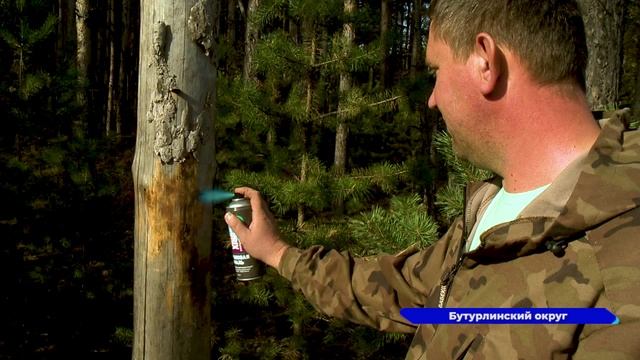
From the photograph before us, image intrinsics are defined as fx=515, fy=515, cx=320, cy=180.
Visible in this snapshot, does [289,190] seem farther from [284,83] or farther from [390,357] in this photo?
[390,357]

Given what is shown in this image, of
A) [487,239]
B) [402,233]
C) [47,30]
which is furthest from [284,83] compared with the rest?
[487,239]

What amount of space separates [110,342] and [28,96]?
2625 mm

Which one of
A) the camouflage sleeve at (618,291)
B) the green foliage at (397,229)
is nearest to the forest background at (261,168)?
the green foliage at (397,229)

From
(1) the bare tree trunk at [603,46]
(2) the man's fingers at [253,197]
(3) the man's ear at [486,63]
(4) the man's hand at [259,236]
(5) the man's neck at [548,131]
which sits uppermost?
(1) the bare tree trunk at [603,46]

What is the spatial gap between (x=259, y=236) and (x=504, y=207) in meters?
1.16

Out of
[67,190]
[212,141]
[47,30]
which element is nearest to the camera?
[212,141]

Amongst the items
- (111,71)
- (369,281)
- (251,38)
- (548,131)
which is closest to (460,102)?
(548,131)

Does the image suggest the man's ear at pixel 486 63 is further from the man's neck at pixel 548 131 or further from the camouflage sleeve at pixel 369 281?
the camouflage sleeve at pixel 369 281

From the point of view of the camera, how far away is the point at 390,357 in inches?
233

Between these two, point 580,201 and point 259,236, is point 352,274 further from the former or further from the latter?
point 580,201

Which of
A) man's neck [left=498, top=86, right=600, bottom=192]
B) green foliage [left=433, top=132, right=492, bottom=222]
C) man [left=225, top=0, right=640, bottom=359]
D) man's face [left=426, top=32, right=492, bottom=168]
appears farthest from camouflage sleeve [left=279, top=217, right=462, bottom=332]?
green foliage [left=433, top=132, right=492, bottom=222]

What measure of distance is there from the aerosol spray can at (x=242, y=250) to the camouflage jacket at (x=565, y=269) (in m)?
0.96

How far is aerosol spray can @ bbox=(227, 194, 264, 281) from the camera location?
240 centimetres

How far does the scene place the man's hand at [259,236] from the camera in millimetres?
2375
